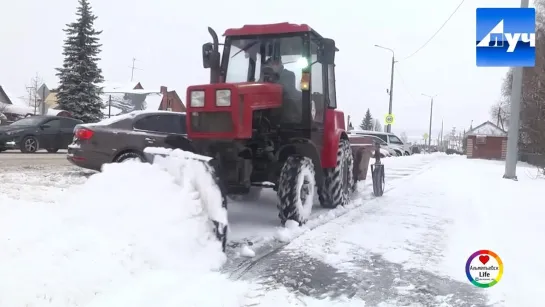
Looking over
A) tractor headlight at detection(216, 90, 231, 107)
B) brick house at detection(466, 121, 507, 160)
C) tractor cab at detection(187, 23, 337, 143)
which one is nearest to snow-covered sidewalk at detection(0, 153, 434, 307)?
tractor headlight at detection(216, 90, 231, 107)

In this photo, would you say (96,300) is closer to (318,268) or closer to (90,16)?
(318,268)

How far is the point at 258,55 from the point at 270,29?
413 millimetres

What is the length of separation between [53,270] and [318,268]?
237cm

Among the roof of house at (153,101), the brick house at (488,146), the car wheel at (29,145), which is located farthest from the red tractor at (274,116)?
the roof of house at (153,101)

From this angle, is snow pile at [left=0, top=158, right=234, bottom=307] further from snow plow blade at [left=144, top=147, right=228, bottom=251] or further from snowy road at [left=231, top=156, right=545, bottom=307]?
snowy road at [left=231, top=156, right=545, bottom=307]

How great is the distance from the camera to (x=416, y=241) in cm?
575

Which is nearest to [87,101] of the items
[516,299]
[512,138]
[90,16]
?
[90,16]

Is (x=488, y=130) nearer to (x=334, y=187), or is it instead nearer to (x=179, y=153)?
(x=334, y=187)

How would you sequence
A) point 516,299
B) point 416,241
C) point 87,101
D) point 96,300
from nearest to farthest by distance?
point 96,300, point 516,299, point 416,241, point 87,101

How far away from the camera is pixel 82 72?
3112cm

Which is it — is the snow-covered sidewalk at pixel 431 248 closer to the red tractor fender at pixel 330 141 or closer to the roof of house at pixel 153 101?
the red tractor fender at pixel 330 141

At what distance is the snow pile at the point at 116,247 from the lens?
331cm

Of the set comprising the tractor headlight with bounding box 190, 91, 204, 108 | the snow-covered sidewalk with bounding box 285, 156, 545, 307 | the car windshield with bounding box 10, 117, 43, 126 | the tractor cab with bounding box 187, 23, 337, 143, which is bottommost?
the snow-covered sidewalk with bounding box 285, 156, 545, 307

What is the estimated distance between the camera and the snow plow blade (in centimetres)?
478
